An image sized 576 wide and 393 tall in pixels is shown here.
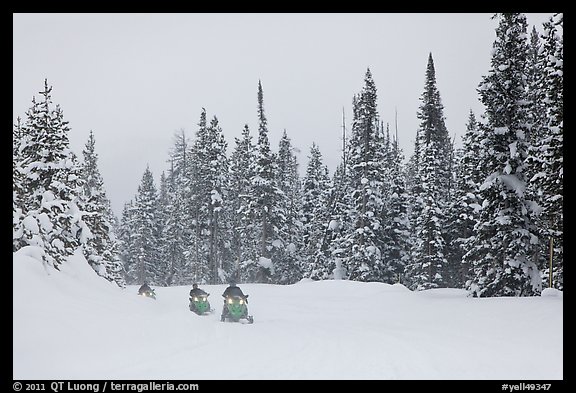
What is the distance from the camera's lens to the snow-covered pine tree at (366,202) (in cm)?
4091

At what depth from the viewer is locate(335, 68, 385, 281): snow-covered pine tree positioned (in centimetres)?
4091

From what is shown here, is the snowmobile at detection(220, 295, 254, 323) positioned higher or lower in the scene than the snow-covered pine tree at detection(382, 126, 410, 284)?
lower

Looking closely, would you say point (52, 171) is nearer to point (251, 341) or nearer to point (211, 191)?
point (251, 341)

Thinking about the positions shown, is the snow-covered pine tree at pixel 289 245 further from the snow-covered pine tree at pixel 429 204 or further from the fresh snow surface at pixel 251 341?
the fresh snow surface at pixel 251 341

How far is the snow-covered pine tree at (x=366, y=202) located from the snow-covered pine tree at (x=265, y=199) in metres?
9.80

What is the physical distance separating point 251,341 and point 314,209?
4109cm

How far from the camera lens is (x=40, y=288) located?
1178 cm

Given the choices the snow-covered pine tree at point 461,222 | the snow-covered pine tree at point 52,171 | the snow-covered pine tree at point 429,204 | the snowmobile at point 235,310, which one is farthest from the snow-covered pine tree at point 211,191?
the snowmobile at point 235,310

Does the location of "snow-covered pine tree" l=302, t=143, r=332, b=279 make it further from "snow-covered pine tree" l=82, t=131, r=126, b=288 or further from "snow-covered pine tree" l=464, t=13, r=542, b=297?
"snow-covered pine tree" l=464, t=13, r=542, b=297

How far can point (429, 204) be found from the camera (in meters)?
41.4

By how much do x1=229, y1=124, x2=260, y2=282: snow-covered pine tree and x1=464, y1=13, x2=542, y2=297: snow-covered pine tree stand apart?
30.4m
